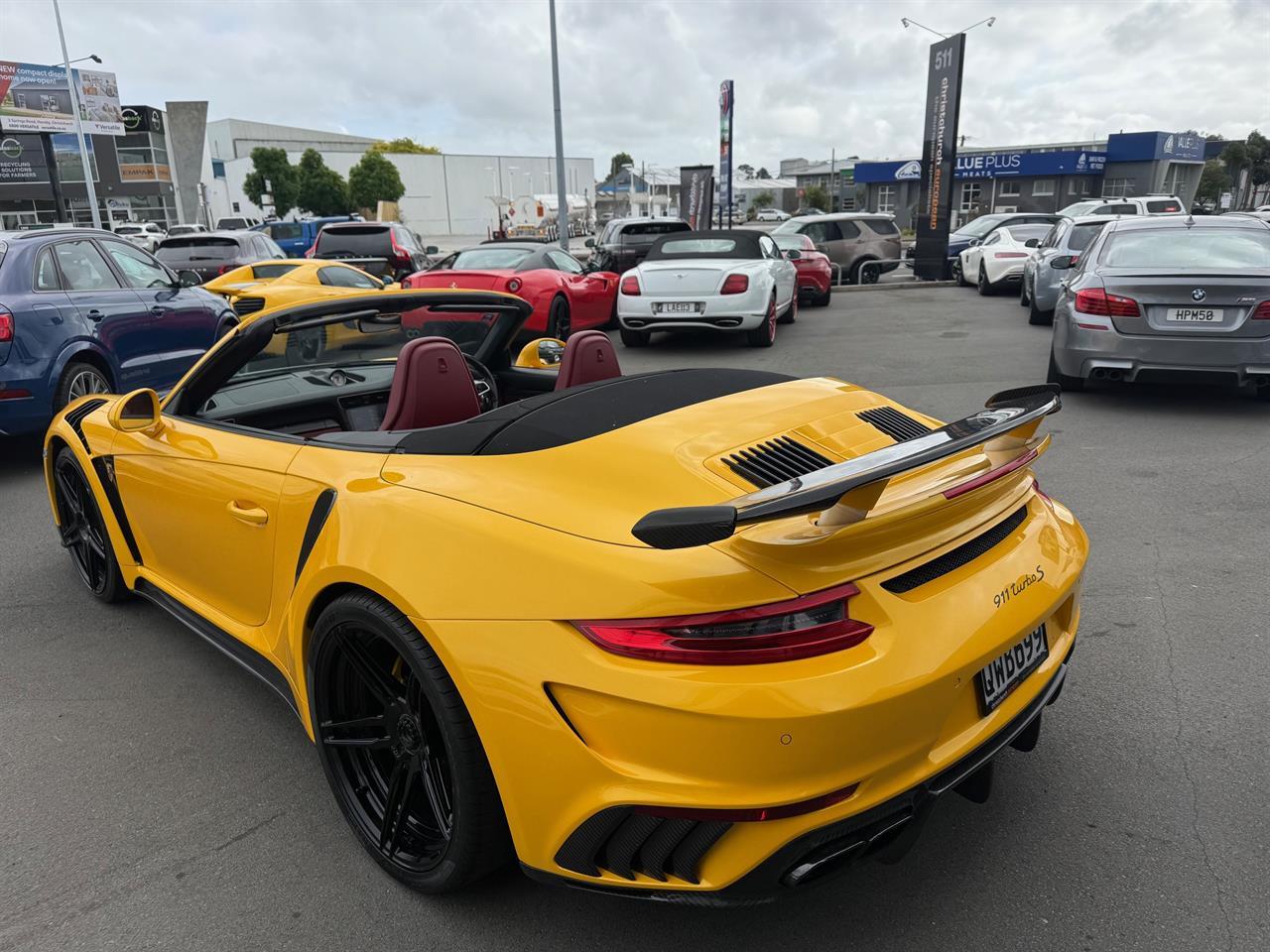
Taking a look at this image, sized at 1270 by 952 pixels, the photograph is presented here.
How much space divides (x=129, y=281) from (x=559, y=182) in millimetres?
16674

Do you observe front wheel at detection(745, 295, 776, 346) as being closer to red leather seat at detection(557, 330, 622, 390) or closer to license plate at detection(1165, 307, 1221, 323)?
license plate at detection(1165, 307, 1221, 323)

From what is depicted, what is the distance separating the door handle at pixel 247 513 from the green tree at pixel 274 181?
224 feet

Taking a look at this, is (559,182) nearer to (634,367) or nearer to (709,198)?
(709,198)

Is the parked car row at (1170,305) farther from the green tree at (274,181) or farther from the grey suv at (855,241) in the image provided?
the green tree at (274,181)

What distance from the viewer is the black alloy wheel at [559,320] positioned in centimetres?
1123

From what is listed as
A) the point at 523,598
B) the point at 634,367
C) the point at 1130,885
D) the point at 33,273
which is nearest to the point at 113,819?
the point at 523,598

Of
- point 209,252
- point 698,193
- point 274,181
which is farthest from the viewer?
point 274,181

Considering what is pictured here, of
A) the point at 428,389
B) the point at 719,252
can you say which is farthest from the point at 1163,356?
the point at 428,389

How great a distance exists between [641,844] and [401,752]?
2.51 ft

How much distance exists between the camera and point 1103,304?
716cm

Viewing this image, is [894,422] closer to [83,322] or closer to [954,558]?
[954,558]

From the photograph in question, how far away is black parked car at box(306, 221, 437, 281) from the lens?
16781mm

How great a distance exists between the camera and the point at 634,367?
10422mm

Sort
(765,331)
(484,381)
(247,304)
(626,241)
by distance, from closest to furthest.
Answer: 1. (484,381)
2. (247,304)
3. (765,331)
4. (626,241)
